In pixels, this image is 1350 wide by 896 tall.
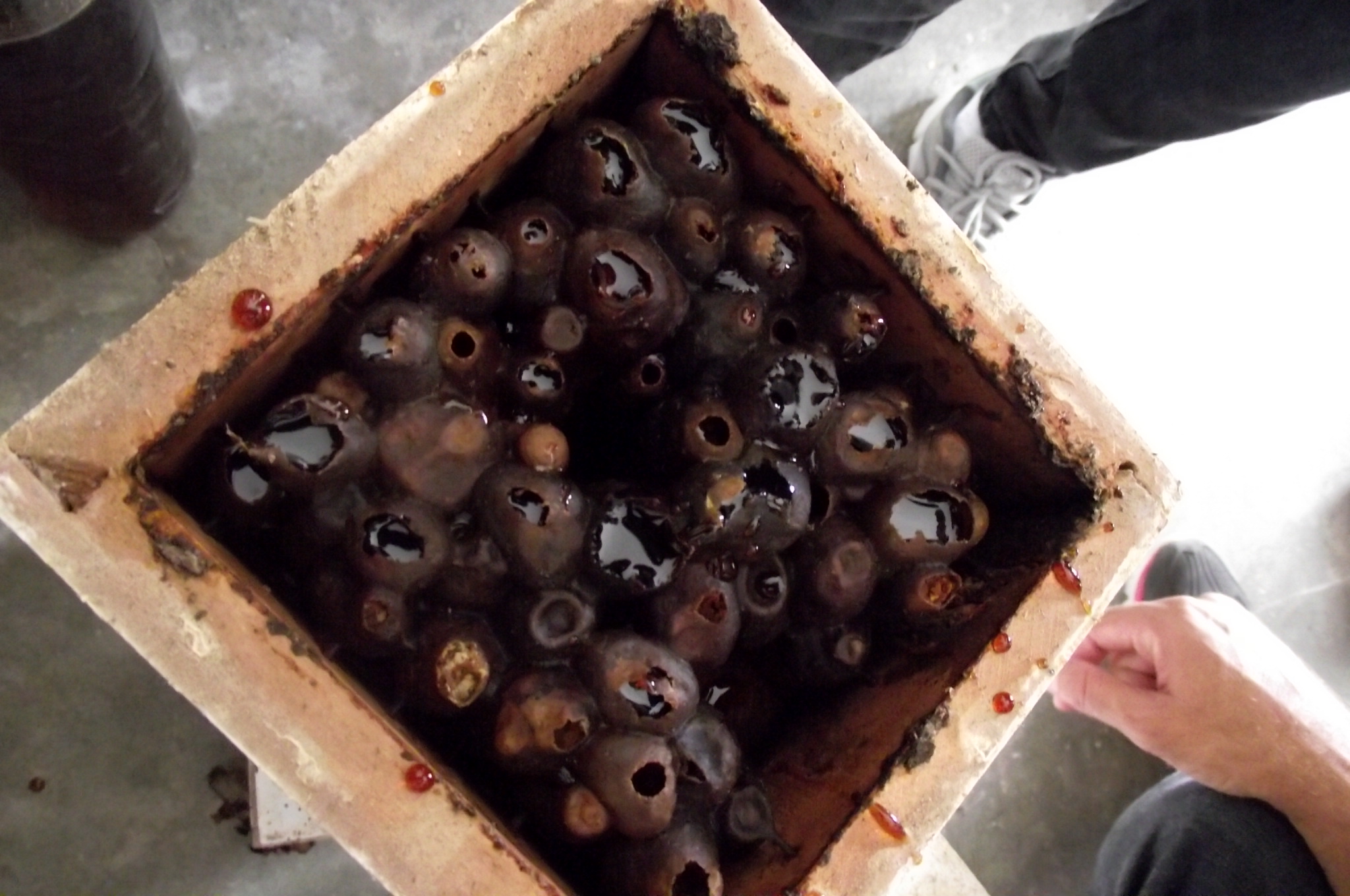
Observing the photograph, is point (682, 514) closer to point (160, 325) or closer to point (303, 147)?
point (160, 325)

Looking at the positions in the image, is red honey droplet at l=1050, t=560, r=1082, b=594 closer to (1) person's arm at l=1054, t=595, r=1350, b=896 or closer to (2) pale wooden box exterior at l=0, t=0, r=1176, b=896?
(2) pale wooden box exterior at l=0, t=0, r=1176, b=896

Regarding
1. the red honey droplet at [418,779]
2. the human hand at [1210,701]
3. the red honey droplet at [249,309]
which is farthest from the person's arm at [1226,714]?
the red honey droplet at [249,309]

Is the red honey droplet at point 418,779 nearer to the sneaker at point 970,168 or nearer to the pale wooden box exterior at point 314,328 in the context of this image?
the pale wooden box exterior at point 314,328

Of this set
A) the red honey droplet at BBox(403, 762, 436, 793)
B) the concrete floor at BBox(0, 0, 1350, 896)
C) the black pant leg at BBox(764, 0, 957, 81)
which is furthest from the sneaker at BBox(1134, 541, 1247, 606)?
the red honey droplet at BBox(403, 762, 436, 793)

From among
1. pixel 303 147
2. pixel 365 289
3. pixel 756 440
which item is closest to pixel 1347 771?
pixel 756 440

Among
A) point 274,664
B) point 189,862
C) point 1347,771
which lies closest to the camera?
point 274,664
